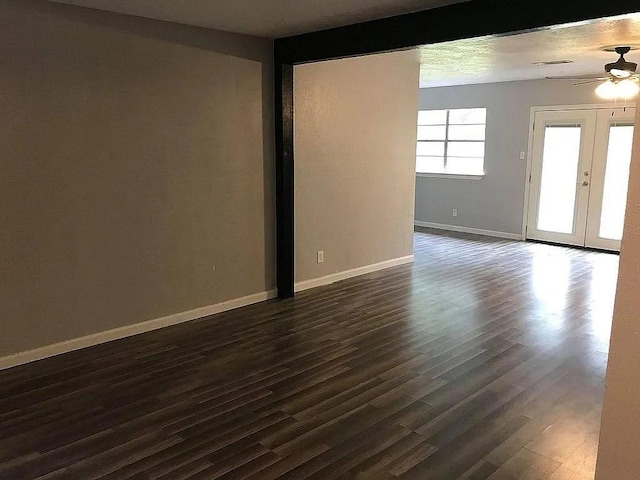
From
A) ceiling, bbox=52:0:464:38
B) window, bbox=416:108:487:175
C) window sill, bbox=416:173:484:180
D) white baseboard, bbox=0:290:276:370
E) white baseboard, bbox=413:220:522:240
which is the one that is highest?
ceiling, bbox=52:0:464:38

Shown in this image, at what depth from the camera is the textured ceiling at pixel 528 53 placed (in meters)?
4.22

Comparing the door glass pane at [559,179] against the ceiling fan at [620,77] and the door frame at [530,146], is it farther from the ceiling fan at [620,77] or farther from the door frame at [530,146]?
the ceiling fan at [620,77]

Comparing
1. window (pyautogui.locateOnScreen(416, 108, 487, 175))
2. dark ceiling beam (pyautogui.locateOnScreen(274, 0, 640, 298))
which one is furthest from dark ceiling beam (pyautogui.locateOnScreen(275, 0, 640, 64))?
window (pyautogui.locateOnScreen(416, 108, 487, 175))

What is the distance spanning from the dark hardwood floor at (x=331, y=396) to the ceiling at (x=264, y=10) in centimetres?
234

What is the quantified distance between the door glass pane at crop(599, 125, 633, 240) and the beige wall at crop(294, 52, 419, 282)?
283 centimetres

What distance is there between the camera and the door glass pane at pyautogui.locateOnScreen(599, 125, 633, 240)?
278 inches

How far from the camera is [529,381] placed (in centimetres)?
341

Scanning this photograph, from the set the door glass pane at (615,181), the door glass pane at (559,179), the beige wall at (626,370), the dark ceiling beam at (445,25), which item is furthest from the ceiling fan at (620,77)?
the beige wall at (626,370)

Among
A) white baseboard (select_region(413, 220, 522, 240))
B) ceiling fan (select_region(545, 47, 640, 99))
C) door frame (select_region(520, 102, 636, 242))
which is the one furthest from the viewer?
white baseboard (select_region(413, 220, 522, 240))

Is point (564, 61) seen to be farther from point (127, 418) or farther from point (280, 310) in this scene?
point (127, 418)

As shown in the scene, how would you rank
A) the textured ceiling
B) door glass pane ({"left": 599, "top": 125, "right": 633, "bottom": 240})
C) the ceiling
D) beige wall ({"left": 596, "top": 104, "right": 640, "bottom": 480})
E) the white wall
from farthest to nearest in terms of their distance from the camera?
the white wall → door glass pane ({"left": 599, "top": 125, "right": 633, "bottom": 240}) → the textured ceiling → the ceiling → beige wall ({"left": 596, "top": 104, "right": 640, "bottom": 480})

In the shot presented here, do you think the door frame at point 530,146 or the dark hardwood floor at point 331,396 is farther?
the door frame at point 530,146

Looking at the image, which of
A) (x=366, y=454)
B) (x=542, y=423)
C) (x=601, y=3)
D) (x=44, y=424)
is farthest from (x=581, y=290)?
(x=44, y=424)

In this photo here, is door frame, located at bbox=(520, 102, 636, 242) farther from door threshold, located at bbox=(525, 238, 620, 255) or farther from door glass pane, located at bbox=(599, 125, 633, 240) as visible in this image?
door glass pane, located at bbox=(599, 125, 633, 240)
